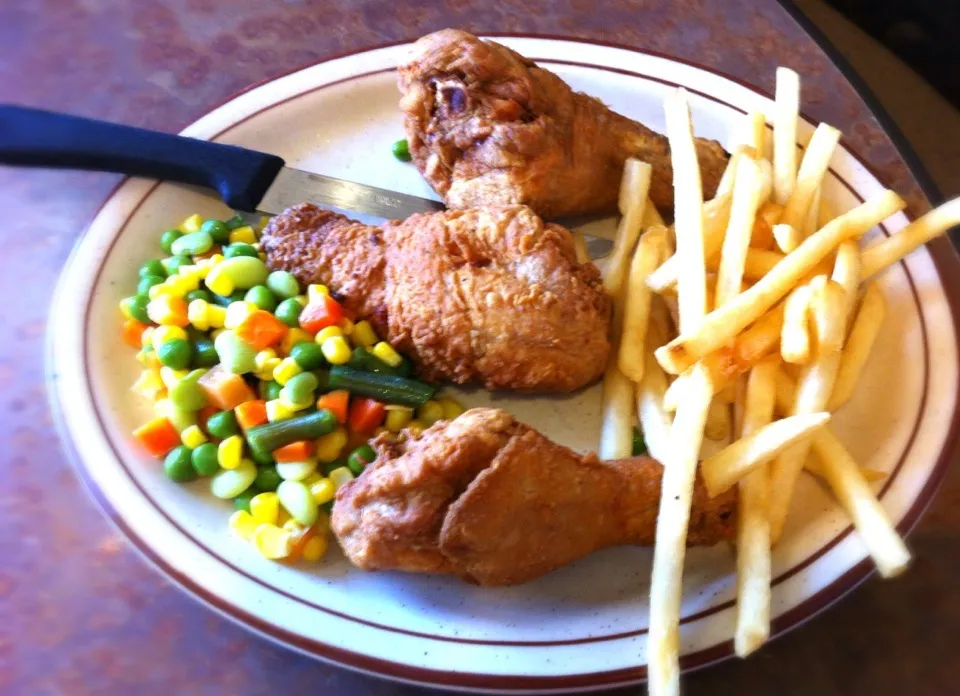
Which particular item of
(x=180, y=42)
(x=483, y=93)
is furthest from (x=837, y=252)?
(x=180, y=42)

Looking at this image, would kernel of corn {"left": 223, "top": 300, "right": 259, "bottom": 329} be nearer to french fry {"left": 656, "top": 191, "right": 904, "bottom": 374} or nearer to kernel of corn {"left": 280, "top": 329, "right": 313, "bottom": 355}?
kernel of corn {"left": 280, "top": 329, "right": 313, "bottom": 355}

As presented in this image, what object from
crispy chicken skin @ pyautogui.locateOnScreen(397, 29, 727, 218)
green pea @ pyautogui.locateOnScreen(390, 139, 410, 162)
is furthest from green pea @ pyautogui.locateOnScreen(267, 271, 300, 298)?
green pea @ pyautogui.locateOnScreen(390, 139, 410, 162)

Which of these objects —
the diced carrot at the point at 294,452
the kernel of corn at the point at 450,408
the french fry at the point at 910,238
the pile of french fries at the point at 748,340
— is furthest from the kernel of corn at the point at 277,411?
the french fry at the point at 910,238

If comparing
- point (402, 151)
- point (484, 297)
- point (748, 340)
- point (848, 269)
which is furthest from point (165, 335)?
point (848, 269)

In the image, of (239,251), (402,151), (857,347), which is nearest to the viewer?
(857,347)

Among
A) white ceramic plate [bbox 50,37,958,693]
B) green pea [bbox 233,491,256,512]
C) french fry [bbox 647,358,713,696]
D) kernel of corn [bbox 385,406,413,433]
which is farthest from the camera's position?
kernel of corn [bbox 385,406,413,433]

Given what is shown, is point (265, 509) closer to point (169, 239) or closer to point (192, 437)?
point (192, 437)

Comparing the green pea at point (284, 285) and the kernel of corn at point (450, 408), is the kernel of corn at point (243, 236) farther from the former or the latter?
the kernel of corn at point (450, 408)
